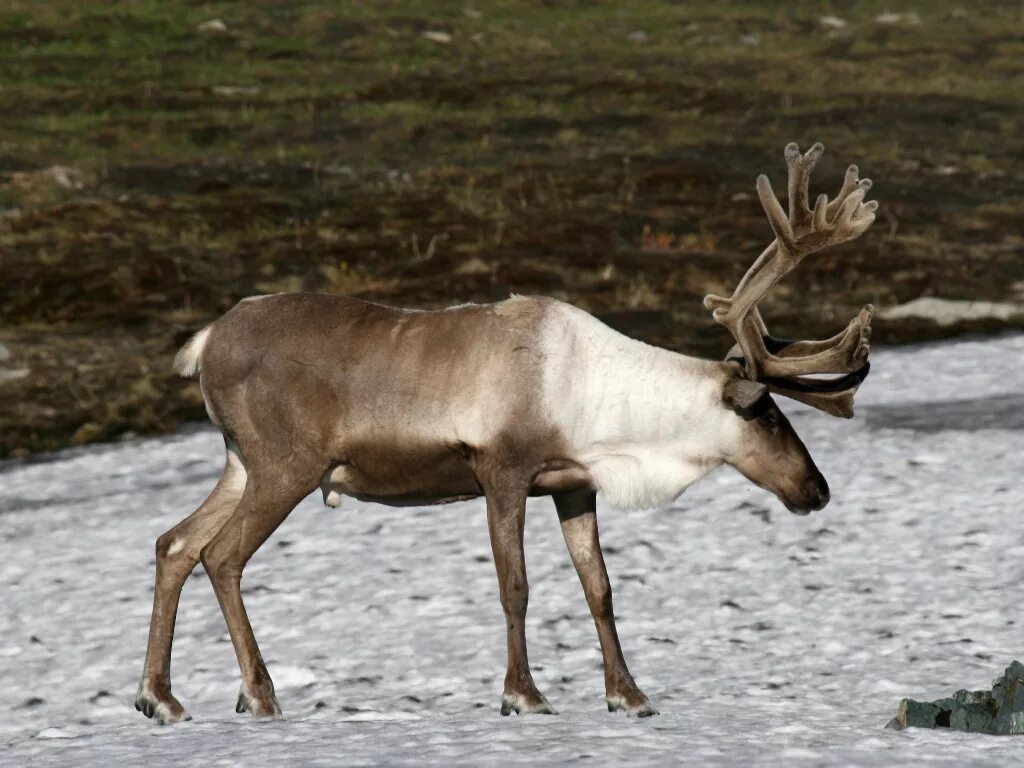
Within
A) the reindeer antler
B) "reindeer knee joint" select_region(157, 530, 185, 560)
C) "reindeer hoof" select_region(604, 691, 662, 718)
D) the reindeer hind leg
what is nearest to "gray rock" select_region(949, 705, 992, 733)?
"reindeer hoof" select_region(604, 691, 662, 718)

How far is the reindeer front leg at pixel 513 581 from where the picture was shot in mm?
9008

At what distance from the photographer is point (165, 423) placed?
18.0 metres

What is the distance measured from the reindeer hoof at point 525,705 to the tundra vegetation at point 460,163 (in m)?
9.43

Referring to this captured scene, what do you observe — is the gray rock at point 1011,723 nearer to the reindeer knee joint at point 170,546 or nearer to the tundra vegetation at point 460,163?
the reindeer knee joint at point 170,546

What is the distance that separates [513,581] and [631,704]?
877 millimetres

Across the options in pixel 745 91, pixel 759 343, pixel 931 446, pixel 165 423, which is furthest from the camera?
pixel 745 91

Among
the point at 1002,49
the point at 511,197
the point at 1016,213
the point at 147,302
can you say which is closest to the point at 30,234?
the point at 147,302

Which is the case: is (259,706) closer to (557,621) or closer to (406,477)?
(406,477)

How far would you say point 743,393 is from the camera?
9.07 metres

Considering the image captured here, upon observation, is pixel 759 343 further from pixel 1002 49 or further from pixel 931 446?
pixel 1002 49

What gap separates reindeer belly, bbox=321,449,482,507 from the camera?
918 cm

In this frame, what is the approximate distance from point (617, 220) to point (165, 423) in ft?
41.9

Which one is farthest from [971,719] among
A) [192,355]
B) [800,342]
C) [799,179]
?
[192,355]

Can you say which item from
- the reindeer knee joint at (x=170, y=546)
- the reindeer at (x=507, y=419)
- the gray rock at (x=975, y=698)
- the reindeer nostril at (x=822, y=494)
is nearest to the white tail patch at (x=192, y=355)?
the reindeer at (x=507, y=419)
